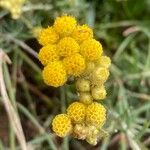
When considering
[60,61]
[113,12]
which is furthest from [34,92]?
[60,61]

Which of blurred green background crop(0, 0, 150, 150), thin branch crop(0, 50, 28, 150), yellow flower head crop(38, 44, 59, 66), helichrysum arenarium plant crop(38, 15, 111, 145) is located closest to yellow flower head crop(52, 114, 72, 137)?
helichrysum arenarium plant crop(38, 15, 111, 145)

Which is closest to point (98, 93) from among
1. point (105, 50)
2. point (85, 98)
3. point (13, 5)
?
point (85, 98)

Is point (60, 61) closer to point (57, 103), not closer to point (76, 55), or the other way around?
point (76, 55)

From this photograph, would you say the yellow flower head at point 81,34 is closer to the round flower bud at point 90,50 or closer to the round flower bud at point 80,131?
→ the round flower bud at point 90,50

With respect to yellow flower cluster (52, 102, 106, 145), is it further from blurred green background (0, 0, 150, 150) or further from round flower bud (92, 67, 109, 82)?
blurred green background (0, 0, 150, 150)

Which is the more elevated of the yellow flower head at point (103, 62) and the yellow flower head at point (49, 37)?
the yellow flower head at point (49, 37)

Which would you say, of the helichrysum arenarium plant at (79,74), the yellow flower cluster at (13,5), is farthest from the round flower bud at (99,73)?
the yellow flower cluster at (13,5)
